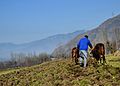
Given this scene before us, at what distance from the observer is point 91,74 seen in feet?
67.7

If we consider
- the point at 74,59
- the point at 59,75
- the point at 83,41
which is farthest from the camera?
the point at 74,59

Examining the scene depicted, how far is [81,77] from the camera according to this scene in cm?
2000

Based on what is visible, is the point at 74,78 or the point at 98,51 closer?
the point at 74,78

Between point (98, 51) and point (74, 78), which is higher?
point (98, 51)

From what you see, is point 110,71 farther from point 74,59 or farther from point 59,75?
point 74,59

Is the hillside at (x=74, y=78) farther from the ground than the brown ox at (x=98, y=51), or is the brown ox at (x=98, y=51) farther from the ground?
the brown ox at (x=98, y=51)

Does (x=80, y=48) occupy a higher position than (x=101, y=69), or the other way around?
(x=80, y=48)

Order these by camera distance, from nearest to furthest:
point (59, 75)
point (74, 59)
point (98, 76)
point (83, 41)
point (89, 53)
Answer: point (98, 76), point (59, 75), point (83, 41), point (89, 53), point (74, 59)

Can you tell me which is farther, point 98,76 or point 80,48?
point 80,48

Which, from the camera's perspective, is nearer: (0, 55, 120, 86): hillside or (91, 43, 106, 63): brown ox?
(0, 55, 120, 86): hillside

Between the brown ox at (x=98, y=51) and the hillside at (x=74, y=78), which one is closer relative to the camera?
the hillside at (x=74, y=78)

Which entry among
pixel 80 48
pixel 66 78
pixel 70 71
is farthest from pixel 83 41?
pixel 66 78

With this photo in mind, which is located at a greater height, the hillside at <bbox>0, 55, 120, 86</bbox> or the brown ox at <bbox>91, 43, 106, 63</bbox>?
the brown ox at <bbox>91, 43, 106, 63</bbox>

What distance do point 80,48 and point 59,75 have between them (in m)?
3.16
